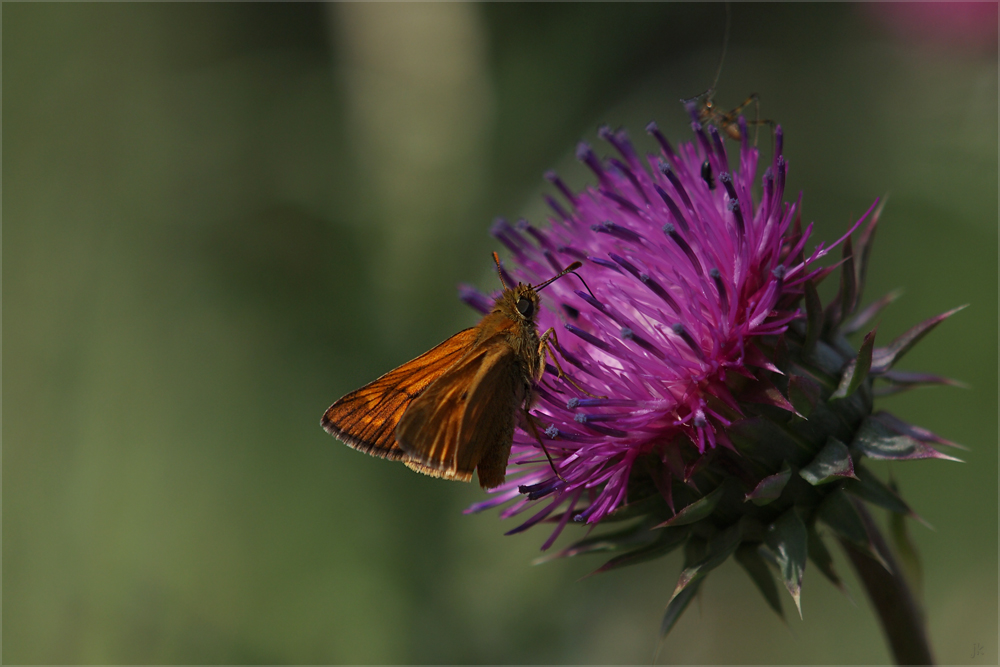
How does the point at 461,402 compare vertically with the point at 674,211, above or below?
below

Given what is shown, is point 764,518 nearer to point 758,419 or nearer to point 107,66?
point 758,419

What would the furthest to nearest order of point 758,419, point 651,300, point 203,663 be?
point 203,663 → point 651,300 → point 758,419

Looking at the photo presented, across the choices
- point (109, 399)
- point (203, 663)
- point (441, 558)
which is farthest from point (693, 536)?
point (109, 399)

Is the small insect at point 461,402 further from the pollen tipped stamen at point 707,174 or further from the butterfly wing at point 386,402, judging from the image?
the pollen tipped stamen at point 707,174

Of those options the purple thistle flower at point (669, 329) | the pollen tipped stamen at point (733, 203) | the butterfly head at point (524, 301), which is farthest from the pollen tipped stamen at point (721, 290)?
the butterfly head at point (524, 301)

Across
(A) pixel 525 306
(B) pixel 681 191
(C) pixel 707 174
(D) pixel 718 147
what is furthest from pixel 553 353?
(D) pixel 718 147

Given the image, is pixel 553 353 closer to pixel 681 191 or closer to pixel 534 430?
pixel 534 430
